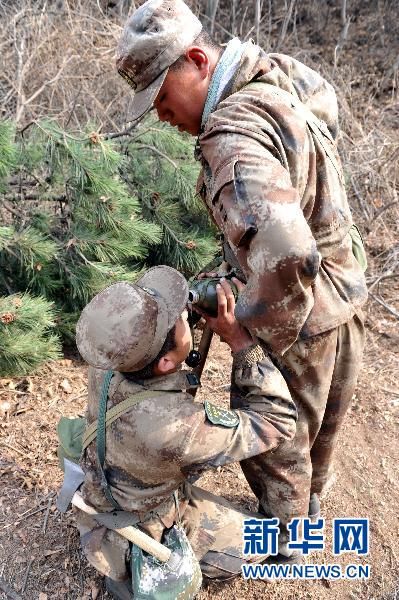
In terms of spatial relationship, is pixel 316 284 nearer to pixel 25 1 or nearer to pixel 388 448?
pixel 388 448

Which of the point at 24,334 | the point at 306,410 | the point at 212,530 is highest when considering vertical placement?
the point at 306,410

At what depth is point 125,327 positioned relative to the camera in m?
1.61

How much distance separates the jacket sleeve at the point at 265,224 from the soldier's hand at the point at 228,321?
0.22 meters

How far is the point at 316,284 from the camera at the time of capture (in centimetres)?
181

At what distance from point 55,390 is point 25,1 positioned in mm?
4422

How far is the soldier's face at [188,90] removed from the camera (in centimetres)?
166

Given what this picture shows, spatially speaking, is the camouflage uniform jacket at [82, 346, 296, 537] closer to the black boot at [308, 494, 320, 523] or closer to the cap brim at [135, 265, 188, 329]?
the cap brim at [135, 265, 188, 329]

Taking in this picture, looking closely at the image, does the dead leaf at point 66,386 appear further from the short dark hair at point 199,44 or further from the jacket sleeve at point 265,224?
the short dark hair at point 199,44

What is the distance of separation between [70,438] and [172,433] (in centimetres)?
62

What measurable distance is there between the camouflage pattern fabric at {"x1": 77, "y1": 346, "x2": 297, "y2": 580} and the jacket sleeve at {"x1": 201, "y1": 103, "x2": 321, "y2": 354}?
364 millimetres

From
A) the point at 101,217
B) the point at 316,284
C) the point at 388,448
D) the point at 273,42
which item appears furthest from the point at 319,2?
the point at 316,284

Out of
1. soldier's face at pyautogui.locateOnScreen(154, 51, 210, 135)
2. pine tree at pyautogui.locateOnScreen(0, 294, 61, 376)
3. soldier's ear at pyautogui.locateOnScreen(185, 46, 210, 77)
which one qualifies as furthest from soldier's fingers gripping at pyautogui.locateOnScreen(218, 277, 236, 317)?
pine tree at pyautogui.locateOnScreen(0, 294, 61, 376)

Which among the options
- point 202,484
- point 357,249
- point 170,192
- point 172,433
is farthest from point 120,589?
point 170,192

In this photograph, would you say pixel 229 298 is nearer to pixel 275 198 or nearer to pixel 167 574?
pixel 275 198
